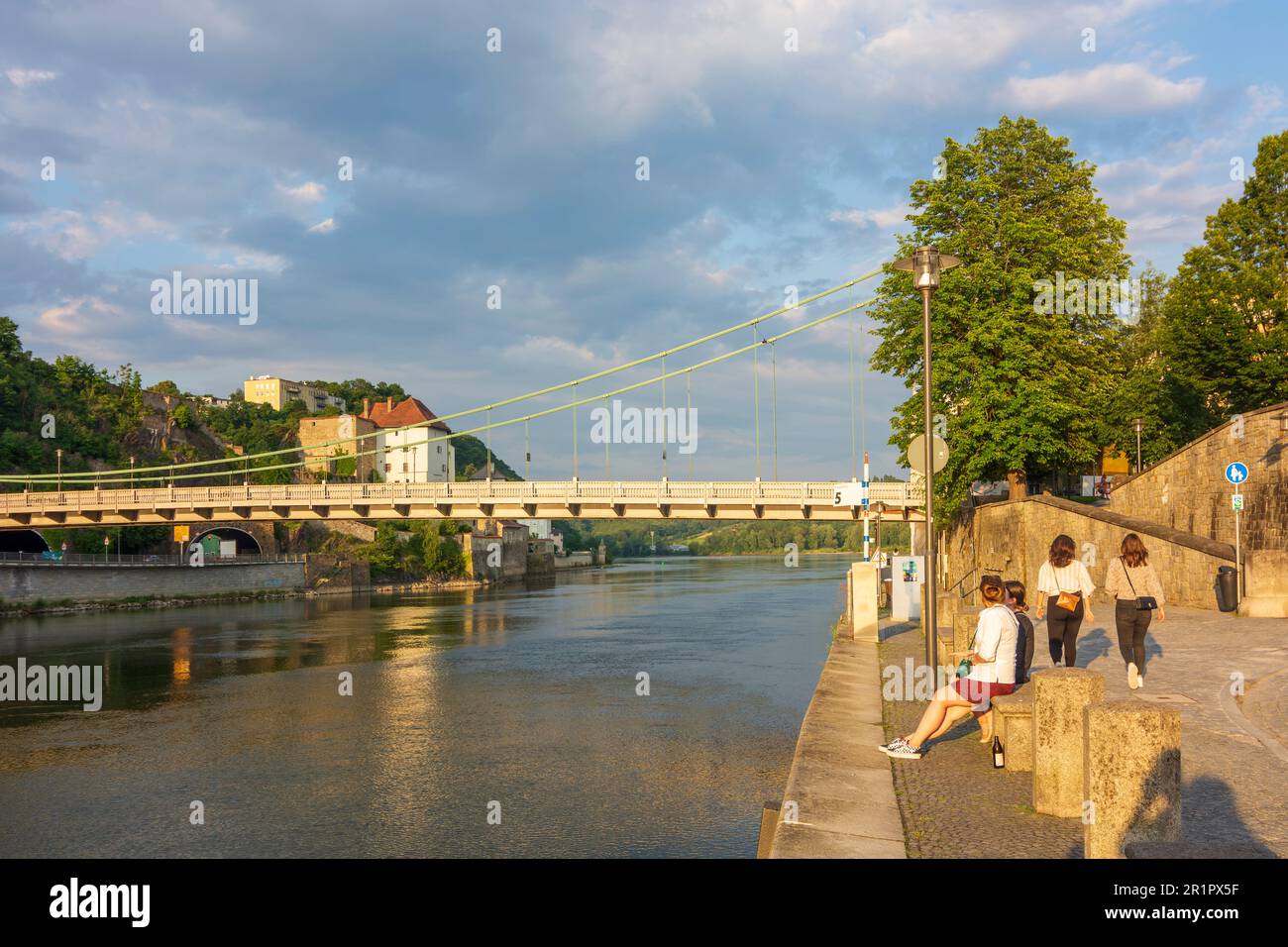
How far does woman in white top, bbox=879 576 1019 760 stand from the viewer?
7422mm

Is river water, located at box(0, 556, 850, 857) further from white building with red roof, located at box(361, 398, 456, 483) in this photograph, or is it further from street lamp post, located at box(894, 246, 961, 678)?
white building with red roof, located at box(361, 398, 456, 483)

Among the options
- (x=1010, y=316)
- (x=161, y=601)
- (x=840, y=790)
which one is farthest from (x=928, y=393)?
(x=161, y=601)

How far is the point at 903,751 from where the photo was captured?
796 cm

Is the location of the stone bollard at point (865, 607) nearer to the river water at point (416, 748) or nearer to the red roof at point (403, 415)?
the river water at point (416, 748)

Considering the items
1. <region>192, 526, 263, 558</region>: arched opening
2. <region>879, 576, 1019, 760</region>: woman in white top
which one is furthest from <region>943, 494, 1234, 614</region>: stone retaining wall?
A: <region>192, 526, 263, 558</region>: arched opening

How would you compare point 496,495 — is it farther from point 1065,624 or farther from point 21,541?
point 21,541

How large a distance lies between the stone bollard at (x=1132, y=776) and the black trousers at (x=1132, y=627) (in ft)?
19.0

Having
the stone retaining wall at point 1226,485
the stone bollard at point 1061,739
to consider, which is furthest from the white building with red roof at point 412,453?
the stone bollard at point 1061,739

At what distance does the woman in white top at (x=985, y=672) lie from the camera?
7.42 meters

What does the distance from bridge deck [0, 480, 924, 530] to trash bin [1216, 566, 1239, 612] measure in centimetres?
1300

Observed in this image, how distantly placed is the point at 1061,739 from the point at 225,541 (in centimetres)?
7579

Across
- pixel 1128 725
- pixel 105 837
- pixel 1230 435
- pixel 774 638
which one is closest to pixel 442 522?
pixel 774 638

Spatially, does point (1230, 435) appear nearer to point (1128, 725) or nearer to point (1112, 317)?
point (1112, 317)
